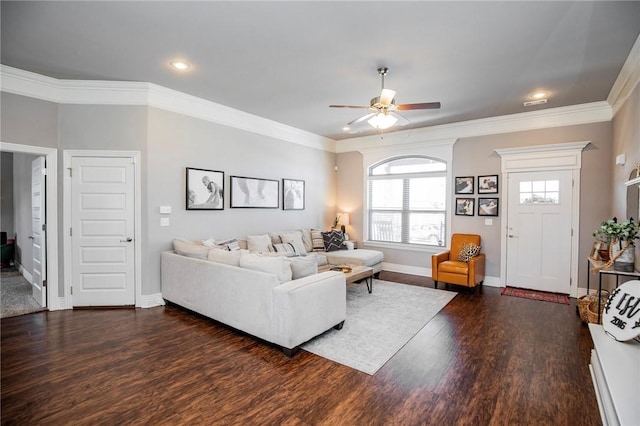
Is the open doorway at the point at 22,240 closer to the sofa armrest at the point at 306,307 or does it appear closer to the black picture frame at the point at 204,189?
the black picture frame at the point at 204,189

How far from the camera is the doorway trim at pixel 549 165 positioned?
16.2 feet

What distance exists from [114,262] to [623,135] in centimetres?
683

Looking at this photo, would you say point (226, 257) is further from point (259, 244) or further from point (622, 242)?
point (622, 242)

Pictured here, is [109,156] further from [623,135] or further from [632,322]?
[623,135]

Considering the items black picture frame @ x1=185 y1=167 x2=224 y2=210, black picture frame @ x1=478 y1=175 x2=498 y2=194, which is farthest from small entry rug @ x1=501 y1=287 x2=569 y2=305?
black picture frame @ x1=185 y1=167 x2=224 y2=210

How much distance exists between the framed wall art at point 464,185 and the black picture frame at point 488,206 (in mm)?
267

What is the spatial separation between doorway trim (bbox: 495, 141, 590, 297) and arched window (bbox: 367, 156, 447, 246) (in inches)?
41.5

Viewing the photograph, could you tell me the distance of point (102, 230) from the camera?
4246 mm

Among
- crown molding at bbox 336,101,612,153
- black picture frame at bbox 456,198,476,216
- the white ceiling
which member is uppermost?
the white ceiling

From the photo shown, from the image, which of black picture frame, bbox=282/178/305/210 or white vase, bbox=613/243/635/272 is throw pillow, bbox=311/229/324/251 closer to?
black picture frame, bbox=282/178/305/210

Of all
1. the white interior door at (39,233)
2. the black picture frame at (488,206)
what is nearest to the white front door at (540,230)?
the black picture frame at (488,206)

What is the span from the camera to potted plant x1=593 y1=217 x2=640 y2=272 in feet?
10.9

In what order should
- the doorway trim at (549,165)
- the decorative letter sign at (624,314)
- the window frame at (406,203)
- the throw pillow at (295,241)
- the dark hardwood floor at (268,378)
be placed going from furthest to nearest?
the window frame at (406,203), the throw pillow at (295,241), the doorway trim at (549,165), the decorative letter sign at (624,314), the dark hardwood floor at (268,378)

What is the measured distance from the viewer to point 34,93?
12.8 feet
